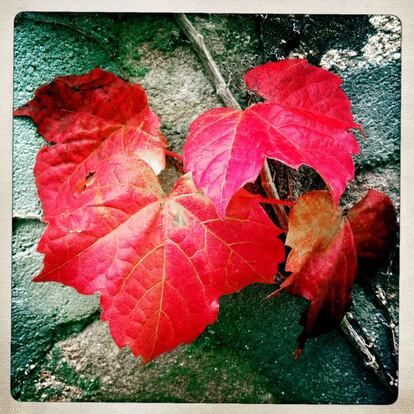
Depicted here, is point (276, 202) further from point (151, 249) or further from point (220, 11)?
point (220, 11)

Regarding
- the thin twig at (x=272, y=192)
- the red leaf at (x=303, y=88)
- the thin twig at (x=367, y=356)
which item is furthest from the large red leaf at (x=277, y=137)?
the thin twig at (x=367, y=356)

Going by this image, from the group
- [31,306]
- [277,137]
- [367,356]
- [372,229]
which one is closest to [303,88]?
[277,137]

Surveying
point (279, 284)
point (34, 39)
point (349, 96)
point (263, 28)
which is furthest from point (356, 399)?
point (34, 39)

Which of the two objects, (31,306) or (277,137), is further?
(31,306)

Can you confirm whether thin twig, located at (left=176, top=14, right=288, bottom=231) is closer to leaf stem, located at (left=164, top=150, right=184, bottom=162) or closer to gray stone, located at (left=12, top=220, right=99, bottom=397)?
leaf stem, located at (left=164, top=150, right=184, bottom=162)

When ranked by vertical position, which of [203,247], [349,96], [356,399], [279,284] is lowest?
[356,399]

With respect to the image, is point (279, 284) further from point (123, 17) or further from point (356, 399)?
point (123, 17)

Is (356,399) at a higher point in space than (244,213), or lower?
Answer: lower

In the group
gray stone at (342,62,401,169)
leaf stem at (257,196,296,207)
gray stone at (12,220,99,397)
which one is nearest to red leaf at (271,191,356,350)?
leaf stem at (257,196,296,207)
